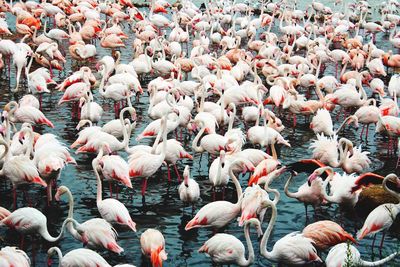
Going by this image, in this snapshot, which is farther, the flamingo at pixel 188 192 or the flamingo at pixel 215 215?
the flamingo at pixel 188 192

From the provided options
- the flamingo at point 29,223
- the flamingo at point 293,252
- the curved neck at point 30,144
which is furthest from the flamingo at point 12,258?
the curved neck at point 30,144

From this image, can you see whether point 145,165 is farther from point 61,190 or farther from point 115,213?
point 61,190

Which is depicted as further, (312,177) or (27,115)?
(27,115)

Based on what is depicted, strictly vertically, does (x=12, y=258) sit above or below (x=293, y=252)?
above

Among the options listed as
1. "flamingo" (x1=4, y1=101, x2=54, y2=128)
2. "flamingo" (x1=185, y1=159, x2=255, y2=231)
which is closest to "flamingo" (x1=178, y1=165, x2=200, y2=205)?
"flamingo" (x1=185, y1=159, x2=255, y2=231)

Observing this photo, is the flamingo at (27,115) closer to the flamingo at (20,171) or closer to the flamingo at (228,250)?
the flamingo at (20,171)

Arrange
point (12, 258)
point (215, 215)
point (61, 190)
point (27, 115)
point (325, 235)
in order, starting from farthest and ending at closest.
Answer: point (27, 115) → point (215, 215) → point (61, 190) → point (325, 235) → point (12, 258)

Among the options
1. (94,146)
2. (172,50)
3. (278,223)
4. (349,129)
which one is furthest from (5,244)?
(172,50)

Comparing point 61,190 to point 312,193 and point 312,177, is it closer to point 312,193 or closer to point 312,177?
point 312,177

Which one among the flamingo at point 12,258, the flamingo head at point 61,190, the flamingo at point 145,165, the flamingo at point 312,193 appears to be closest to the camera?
the flamingo at point 12,258

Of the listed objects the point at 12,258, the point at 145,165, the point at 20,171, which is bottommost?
the point at 145,165

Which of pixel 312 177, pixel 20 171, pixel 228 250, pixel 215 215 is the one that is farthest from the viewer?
pixel 20 171

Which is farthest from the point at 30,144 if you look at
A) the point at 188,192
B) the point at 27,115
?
the point at 188,192

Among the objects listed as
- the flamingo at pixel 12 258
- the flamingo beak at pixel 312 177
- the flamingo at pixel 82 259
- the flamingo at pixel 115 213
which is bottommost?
the flamingo at pixel 115 213
